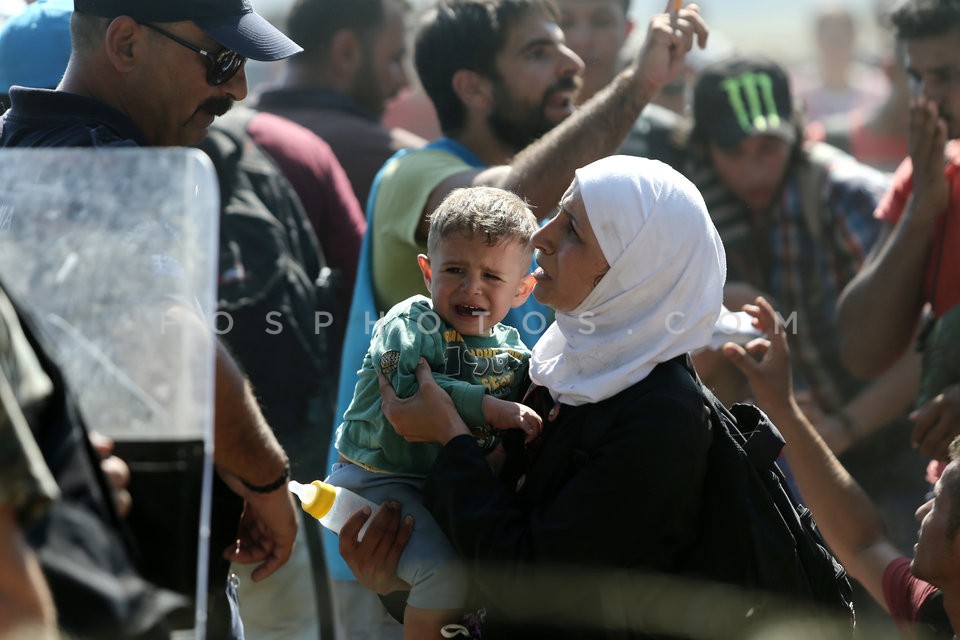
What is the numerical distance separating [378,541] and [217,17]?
116cm

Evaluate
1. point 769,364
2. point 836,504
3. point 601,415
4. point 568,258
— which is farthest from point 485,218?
point 836,504

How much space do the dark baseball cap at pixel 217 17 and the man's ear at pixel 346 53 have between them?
2.47 m

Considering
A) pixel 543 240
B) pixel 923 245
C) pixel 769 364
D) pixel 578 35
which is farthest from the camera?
pixel 578 35

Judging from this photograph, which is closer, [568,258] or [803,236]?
[568,258]

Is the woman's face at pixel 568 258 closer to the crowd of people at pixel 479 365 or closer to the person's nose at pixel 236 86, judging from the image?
the crowd of people at pixel 479 365

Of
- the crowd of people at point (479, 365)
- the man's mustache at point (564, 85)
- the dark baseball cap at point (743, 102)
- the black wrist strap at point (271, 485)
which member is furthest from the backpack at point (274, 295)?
the dark baseball cap at point (743, 102)

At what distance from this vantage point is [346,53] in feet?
17.3

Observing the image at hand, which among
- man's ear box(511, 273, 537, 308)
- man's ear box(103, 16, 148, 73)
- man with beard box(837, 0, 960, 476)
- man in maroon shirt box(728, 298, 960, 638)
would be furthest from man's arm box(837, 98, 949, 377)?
man's ear box(103, 16, 148, 73)

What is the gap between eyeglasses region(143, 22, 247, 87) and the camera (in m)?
2.65

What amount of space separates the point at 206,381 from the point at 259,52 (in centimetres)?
119

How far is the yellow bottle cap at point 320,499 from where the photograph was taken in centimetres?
251

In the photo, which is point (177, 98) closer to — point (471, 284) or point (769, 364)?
point (471, 284)

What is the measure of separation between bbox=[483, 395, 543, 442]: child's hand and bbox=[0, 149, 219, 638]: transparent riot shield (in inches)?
29.5

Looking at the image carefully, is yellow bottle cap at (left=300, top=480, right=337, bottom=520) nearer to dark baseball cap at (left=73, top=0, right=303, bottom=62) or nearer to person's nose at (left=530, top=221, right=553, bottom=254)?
person's nose at (left=530, top=221, right=553, bottom=254)
